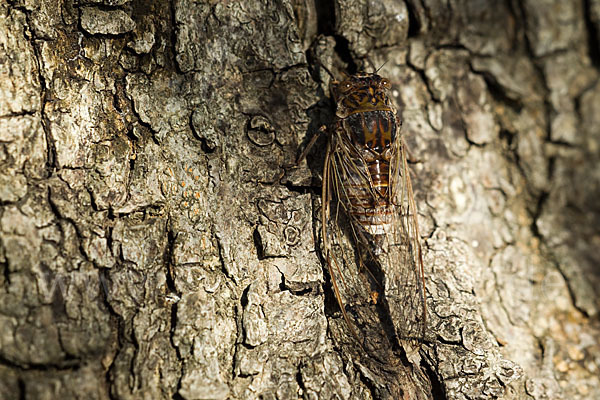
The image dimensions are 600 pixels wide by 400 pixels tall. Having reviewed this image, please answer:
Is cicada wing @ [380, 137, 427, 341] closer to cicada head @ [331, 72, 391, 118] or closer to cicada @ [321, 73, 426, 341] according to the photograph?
cicada @ [321, 73, 426, 341]

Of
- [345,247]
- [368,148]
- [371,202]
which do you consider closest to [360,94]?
[368,148]

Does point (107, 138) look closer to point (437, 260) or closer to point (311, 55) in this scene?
point (311, 55)

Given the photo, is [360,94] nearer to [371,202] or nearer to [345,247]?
[371,202]

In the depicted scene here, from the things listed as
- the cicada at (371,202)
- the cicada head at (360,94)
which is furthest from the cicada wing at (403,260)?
→ the cicada head at (360,94)

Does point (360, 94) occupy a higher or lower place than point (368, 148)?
higher

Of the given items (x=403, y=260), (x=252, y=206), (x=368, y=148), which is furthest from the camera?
(x=368, y=148)

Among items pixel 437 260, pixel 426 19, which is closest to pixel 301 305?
pixel 437 260

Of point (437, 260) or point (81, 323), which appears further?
point (437, 260)
